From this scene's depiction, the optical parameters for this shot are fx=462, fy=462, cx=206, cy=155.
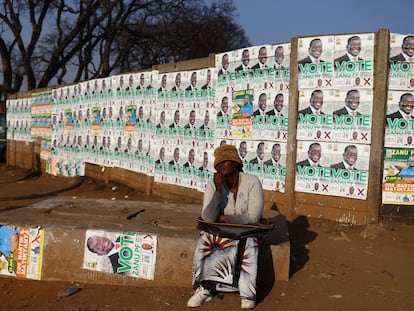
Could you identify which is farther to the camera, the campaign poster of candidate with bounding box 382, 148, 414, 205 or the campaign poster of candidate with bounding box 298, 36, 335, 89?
the campaign poster of candidate with bounding box 298, 36, 335, 89

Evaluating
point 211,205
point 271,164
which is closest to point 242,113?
point 271,164

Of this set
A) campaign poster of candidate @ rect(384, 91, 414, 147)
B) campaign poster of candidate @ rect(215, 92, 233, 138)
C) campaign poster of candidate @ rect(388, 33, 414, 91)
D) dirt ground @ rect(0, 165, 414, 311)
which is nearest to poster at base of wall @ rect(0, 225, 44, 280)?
dirt ground @ rect(0, 165, 414, 311)

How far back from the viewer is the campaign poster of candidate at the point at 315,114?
6875mm

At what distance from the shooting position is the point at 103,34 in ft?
92.4

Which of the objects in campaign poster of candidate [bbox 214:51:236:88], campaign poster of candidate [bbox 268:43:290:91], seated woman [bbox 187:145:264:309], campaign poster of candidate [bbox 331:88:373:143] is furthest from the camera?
campaign poster of candidate [bbox 214:51:236:88]

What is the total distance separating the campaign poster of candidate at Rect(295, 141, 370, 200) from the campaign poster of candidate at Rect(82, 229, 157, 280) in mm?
3095

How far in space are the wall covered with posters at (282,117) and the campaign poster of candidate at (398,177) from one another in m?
0.01

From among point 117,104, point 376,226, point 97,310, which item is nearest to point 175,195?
point 117,104

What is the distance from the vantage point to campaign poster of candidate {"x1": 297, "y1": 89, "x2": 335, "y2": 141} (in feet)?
22.6

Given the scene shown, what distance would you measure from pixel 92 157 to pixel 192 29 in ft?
58.3

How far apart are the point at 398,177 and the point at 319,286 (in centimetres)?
270

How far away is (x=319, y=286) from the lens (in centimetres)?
462

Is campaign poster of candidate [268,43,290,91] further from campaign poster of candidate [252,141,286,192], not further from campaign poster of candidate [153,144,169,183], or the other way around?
campaign poster of candidate [153,144,169,183]

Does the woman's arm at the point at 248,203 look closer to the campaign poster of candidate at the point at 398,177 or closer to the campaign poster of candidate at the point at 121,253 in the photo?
the campaign poster of candidate at the point at 121,253
